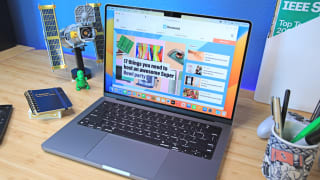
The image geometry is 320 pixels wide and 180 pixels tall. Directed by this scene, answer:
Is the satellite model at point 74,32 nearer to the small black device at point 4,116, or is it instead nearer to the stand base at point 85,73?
the stand base at point 85,73

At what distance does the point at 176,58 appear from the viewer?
0.76 m

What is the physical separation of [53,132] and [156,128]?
28 centimetres

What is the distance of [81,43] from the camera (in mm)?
966

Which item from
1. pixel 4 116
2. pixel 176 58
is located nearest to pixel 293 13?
pixel 176 58

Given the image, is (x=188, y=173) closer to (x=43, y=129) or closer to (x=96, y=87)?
(x=43, y=129)

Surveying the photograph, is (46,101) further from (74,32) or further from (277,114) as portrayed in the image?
(277,114)

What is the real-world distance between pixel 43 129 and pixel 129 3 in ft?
2.02

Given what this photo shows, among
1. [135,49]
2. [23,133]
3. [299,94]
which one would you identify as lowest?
[23,133]

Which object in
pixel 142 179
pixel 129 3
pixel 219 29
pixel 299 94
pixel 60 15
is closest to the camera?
pixel 142 179

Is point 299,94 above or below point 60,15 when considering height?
below

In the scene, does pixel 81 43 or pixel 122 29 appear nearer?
pixel 122 29

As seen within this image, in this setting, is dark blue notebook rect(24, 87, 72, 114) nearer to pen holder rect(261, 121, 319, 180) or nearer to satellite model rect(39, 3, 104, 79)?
satellite model rect(39, 3, 104, 79)

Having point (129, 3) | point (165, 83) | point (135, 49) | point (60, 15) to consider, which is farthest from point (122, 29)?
point (60, 15)

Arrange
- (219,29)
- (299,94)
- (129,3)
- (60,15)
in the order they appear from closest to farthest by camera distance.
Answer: (219,29)
(299,94)
(129,3)
(60,15)
